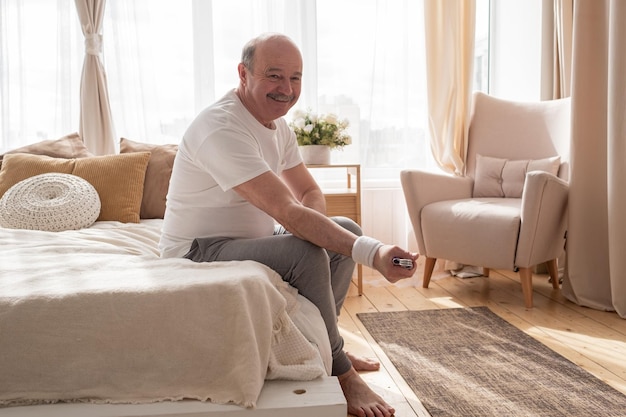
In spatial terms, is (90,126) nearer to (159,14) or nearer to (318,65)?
(159,14)

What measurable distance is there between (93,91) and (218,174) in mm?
2342

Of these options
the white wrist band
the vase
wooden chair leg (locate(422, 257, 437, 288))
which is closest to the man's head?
the white wrist band

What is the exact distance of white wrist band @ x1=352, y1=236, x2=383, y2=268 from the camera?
1402 millimetres

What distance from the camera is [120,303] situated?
1.14m

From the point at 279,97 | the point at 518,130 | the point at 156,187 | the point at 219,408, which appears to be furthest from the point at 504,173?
the point at 219,408

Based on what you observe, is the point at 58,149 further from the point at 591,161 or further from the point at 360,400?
the point at 591,161

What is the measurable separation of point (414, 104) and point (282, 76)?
7.92ft

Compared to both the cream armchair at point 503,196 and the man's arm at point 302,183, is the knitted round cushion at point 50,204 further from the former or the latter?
the cream armchair at point 503,196

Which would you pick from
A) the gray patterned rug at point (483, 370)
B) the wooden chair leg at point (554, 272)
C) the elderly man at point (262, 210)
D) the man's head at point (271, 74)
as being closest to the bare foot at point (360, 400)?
the elderly man at point (262, 210)

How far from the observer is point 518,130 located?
3.49 m

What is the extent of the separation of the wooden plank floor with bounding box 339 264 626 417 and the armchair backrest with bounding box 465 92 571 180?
68 centimetres

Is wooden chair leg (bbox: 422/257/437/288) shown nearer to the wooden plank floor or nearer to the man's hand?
the wooden plank floor

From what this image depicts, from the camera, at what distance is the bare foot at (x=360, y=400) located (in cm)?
161

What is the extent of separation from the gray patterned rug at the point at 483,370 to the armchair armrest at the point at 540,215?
352mm
